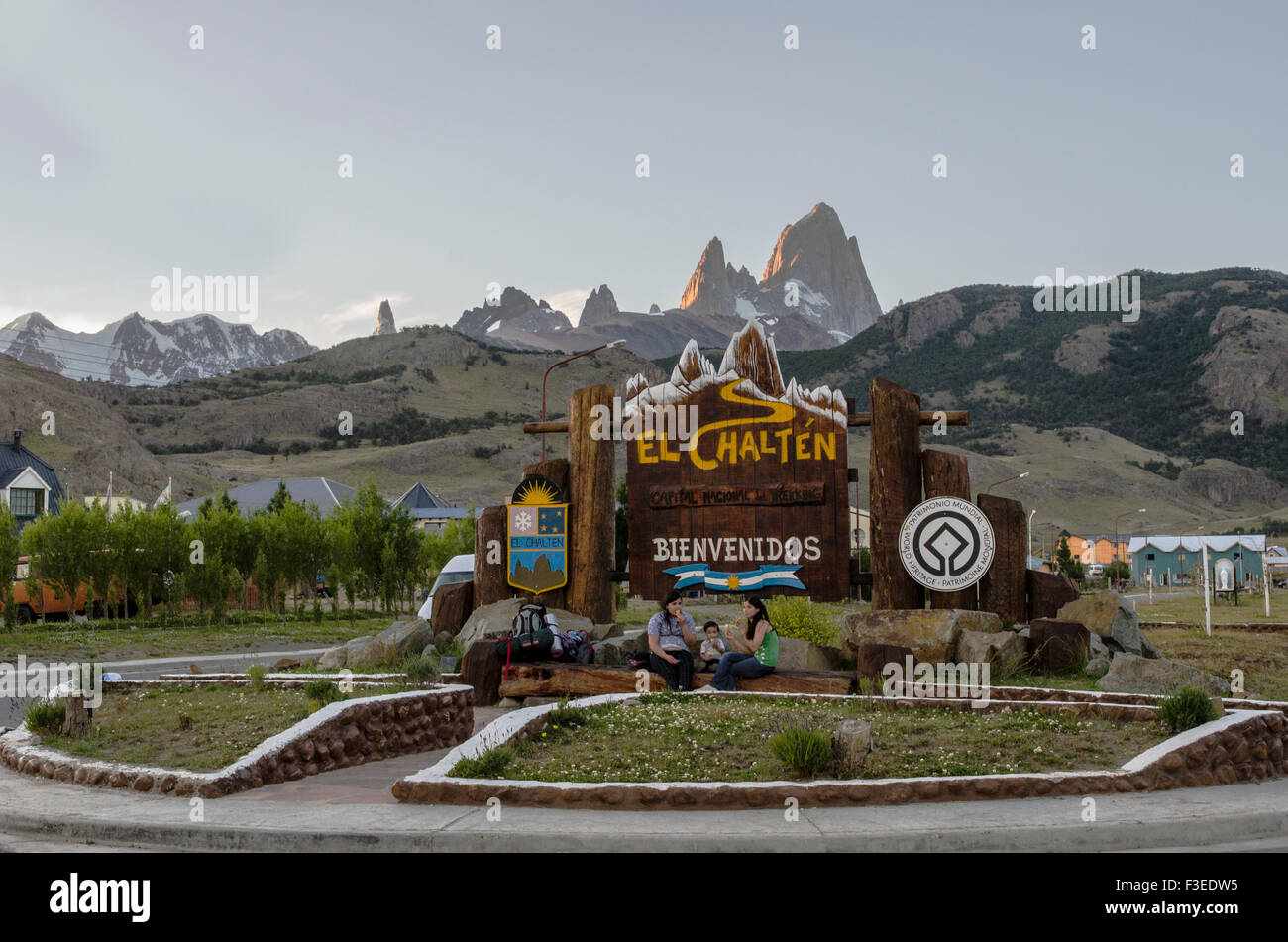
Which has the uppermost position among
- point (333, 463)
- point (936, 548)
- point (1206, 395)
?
point (1206, 395)

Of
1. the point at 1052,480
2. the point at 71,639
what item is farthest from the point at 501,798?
the point at 1052,480

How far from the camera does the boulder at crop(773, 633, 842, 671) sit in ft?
48.2

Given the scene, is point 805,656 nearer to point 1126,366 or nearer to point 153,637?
point 153,637

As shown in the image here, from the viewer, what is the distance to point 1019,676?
13742 mm

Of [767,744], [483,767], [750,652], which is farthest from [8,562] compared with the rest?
[767,744]

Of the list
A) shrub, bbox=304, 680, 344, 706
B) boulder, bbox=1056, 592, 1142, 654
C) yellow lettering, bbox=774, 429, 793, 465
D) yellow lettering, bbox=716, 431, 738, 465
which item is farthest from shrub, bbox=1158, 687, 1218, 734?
shrub, bbox=304, 680, 344, 706

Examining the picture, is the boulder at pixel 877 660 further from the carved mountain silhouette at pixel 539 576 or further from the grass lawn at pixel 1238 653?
the carved mountain silhouette at pixel 539 576

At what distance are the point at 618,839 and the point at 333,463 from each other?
11389 centimetres

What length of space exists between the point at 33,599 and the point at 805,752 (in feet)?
118

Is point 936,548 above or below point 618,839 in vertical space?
above

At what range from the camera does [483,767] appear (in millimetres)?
9102

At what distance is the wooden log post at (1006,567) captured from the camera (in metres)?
15.4
